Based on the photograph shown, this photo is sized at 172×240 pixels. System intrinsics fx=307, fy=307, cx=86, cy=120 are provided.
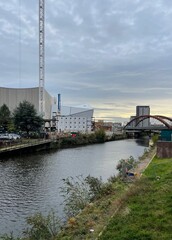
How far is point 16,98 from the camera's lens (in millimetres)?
120688

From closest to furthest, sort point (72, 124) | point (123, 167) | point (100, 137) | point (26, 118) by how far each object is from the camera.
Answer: point (123, 167) → point (26, 118) → point (100, 137) → point (72, 124)

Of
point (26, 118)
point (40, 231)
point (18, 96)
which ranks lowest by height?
point (40, 231)

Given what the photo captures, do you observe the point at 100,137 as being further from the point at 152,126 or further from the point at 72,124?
the point at 152,126

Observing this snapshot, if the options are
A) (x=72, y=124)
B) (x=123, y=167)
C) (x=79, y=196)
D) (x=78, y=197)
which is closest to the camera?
(x=78, y=197)

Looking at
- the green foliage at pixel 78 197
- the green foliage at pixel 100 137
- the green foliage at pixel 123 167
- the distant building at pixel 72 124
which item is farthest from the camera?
the distant building at pixel 72 124

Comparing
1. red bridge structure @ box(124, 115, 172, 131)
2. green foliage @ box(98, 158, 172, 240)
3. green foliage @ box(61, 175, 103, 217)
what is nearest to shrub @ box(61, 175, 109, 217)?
green foliage @ box(61, 175, 103, 217)

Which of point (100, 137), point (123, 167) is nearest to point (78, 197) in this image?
point (123, 167)

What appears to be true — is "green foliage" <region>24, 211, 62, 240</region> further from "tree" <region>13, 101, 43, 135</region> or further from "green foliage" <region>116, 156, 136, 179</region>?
"tree" <region>13, 101, 43, 135</region>

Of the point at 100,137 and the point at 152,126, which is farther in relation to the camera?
the point at 152,126

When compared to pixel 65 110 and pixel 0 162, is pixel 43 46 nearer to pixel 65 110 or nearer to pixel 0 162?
pixel 65 110

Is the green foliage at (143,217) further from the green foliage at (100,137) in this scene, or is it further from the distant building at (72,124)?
the distant building at (72,124)

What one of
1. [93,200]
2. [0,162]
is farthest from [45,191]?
[0,162]

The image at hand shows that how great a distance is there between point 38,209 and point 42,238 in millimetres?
7550

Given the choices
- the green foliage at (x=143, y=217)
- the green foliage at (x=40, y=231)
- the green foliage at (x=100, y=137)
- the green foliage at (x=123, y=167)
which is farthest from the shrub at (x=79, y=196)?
the green foliage at (x=100, y=137)
